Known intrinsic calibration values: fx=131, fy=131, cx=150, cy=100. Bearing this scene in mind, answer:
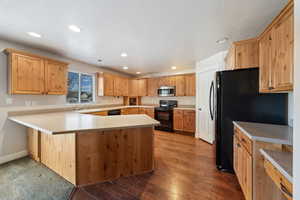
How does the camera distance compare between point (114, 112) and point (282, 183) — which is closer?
point (282, 183)

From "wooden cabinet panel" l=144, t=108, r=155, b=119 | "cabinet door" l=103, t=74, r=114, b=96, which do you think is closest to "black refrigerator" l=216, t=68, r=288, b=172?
"wooden cabinet panel" l=144, t=108, r=155, b=119

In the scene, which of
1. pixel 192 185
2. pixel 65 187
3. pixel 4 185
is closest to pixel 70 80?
pixel 4 185

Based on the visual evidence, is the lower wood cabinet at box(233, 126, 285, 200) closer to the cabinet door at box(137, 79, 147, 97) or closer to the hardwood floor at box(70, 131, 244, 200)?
the hardwood floor at box(70, 131, 244, 200)

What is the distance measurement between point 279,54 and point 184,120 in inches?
134

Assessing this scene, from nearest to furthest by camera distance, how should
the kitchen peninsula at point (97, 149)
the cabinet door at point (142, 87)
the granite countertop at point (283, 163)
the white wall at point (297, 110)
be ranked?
the white wall at point (297, 110)
the granite countertop at point (283, 163)
the kitchen peninsula at point (97, 149)
the cabinet door at point (142, 87)

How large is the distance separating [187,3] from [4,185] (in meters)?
3.49

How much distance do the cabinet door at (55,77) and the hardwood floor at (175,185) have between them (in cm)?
223

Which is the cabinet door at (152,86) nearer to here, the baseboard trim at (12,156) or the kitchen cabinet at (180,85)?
the kitchen cabinet at (180,85)

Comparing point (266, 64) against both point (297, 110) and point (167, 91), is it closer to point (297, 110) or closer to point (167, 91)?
point (297, 110)

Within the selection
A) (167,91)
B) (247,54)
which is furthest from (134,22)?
(167,91)

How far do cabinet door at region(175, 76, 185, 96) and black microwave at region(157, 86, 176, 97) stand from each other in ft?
0.51

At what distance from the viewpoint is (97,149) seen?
6.31 ft

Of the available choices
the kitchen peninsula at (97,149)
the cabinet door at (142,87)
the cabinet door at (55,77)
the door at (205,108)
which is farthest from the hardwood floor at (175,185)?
the cabinet door at (142,87)

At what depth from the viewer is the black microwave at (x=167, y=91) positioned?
16.6ft
